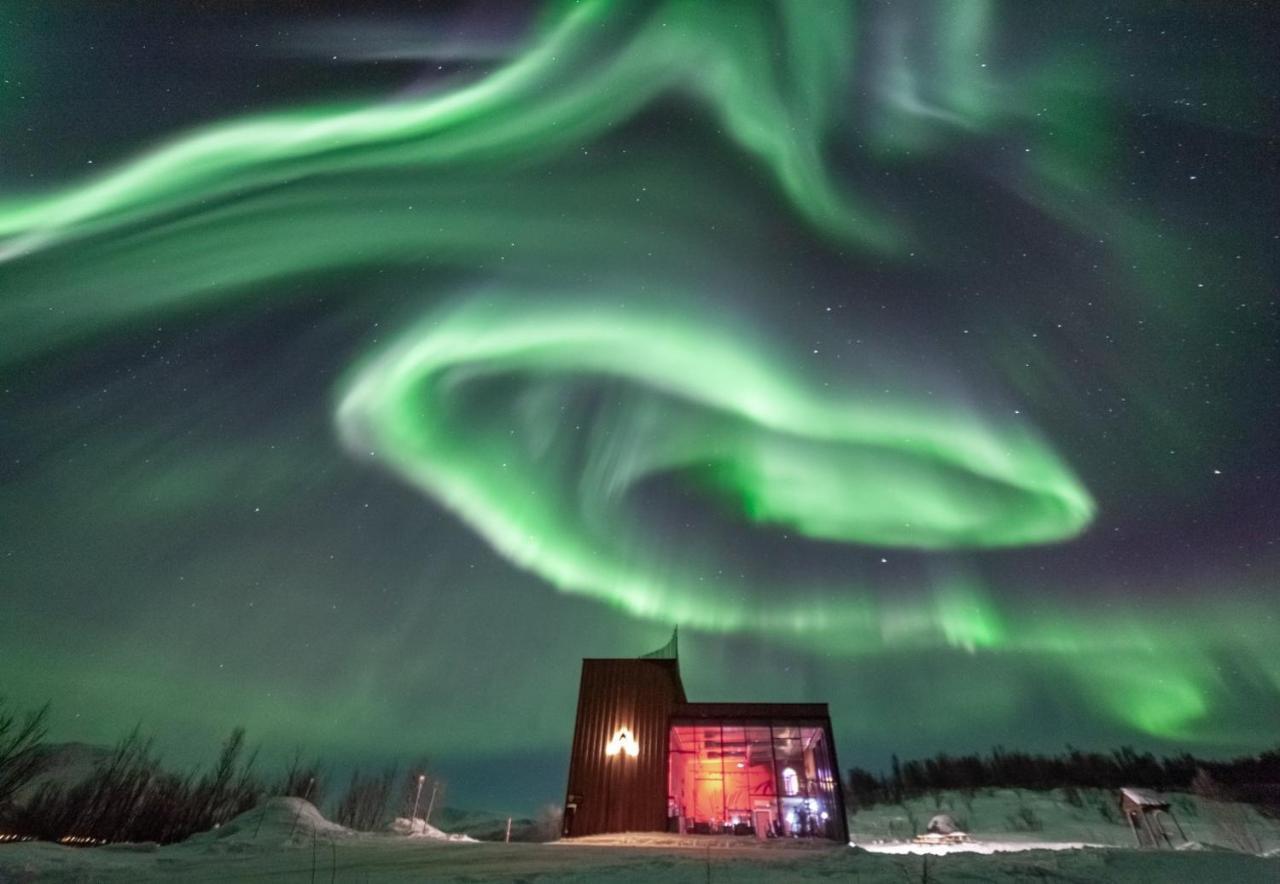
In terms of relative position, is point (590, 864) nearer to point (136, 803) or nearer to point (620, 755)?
point (620, 755)

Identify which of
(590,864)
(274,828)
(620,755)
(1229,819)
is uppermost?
(620,755)

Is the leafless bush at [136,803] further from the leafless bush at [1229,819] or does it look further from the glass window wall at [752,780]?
the leafless bush at [1229,819]

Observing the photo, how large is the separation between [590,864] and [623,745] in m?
11.4

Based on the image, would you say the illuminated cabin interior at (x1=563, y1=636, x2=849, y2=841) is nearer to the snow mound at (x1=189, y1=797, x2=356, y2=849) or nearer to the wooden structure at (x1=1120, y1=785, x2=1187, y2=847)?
the snow mound at (x1=189, y1=797, x2=356, y2=849)

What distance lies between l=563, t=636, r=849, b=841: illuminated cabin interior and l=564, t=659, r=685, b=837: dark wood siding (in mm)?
30

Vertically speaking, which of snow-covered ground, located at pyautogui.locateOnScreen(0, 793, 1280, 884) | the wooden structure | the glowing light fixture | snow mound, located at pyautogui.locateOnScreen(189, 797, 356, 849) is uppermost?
the glowing light fixture

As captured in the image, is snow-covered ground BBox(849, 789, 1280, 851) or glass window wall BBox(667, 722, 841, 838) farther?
snow-covered ground BBox(849, 789, 1280, 851)

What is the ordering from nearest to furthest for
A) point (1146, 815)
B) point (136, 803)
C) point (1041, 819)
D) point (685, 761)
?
point (1146, 815) < point (685, 761) < point (1041, 819) < point (136, 803)

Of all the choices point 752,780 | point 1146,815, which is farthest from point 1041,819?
point 752,780

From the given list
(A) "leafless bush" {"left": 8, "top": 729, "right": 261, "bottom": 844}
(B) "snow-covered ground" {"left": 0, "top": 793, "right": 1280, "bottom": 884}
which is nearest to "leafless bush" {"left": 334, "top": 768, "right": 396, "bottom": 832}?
(A) "leafless bush" {"left": 8, "top": 729, "right": 261, "bottom": 844}

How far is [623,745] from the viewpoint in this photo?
19906mm

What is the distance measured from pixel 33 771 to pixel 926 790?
87382 mm

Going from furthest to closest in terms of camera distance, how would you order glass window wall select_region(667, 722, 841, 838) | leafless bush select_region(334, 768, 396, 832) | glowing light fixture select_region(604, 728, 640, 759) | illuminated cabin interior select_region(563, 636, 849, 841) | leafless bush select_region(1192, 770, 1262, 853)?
leafless bush select_region(334, 768, 396, 832)
leafless bush select_region(1192, 770, 1262, 853)
glass window wall select_region(667, 722, 841, 838)
glowing light fixture select_region(604, 728, 640, 759)
illuminated cabin interior select_region(563, 636, 849, 841)

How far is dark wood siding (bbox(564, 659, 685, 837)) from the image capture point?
18.9m
